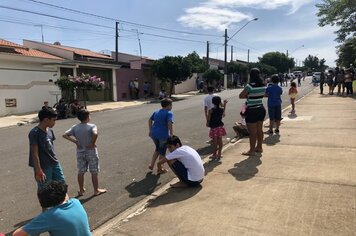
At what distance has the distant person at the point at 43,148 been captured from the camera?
4.85 meters

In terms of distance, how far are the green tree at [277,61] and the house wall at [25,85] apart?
73106mm

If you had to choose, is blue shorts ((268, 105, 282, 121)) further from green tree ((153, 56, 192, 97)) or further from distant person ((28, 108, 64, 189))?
green tree ((153, 56, 192, 97))

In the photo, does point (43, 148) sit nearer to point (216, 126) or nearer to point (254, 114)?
point (216, 126)

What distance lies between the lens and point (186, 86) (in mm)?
43531

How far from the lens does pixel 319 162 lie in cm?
757

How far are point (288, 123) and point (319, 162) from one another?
574cm

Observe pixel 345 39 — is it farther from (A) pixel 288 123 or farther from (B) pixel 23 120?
(B) pixel 23 120

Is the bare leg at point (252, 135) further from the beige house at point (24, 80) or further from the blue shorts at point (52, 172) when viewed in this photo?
the beige house at point (24, 80)

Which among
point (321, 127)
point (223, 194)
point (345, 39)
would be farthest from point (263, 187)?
point (345, 39)

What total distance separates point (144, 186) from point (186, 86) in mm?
37025

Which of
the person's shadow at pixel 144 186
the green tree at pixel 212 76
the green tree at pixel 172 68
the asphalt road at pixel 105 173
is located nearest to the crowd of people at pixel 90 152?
the person's shadow at pixel 144 186

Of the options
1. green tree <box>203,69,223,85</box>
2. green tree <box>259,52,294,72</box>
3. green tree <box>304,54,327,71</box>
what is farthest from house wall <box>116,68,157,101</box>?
green tree <box>304,54,327,71</box>

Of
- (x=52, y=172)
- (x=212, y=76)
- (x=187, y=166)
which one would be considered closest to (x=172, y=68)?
(x=212, y=76)

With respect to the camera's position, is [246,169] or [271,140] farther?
[271,140]
